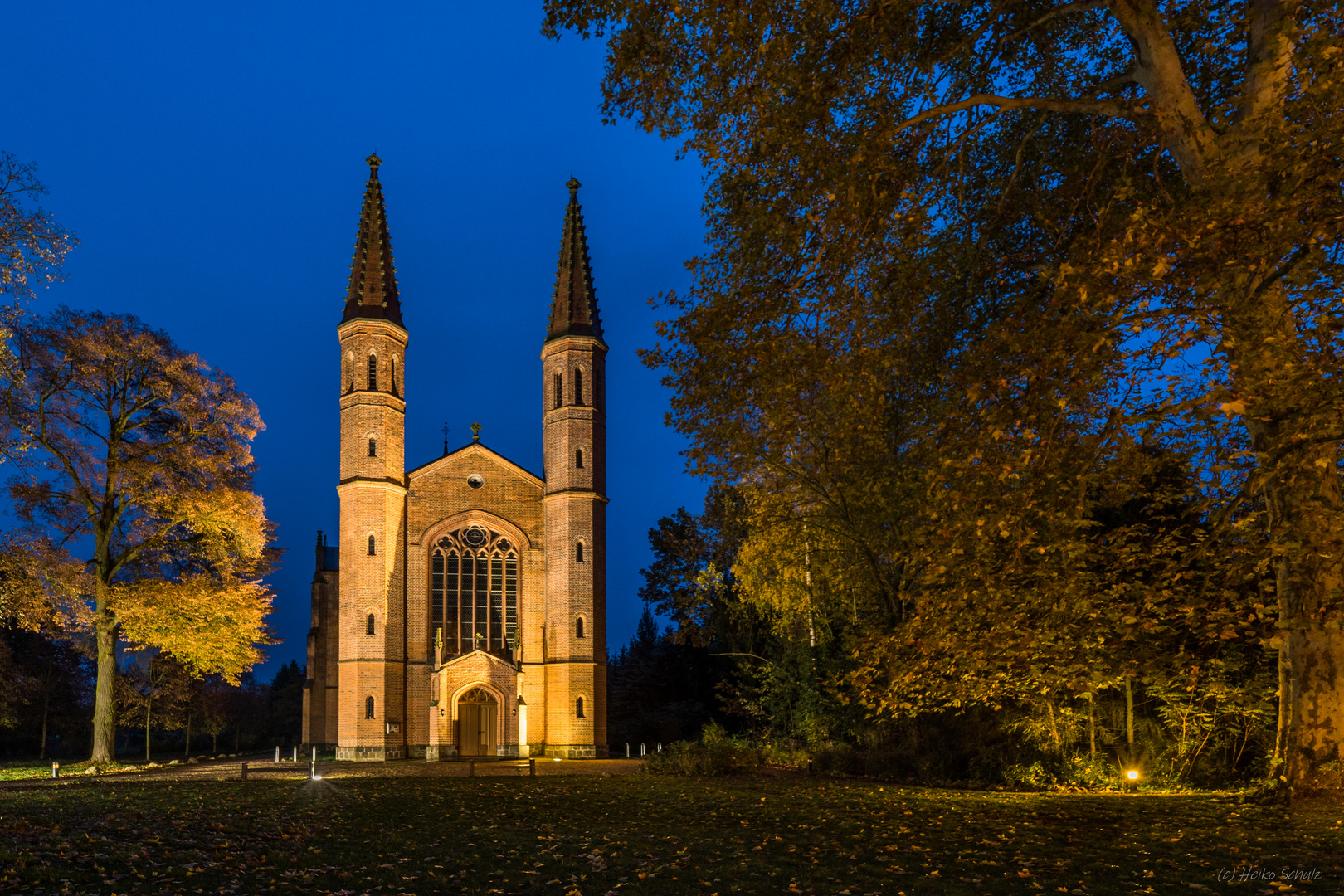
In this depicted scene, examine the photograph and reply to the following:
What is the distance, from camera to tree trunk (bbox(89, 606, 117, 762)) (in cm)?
2389

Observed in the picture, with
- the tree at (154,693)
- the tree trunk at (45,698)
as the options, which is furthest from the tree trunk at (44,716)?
the tree at (154,693)

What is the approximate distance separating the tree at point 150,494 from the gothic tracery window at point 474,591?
25.3ft

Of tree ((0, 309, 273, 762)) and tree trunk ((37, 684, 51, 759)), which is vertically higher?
tree ((0, 309, 273, 762))

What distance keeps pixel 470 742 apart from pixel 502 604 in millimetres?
4750

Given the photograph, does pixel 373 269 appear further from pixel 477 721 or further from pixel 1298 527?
pixel 1298 527

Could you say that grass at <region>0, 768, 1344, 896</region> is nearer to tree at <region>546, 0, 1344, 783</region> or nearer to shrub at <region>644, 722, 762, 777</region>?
tree at <region>546, 0, 1344, 783</region>

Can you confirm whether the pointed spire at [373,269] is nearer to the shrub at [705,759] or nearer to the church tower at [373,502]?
the church tower at [373,502]

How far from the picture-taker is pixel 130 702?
3656 centimetres

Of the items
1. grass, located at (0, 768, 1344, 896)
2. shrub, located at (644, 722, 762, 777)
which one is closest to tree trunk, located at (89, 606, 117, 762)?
grass, located at (0, 768, 1344, 896)

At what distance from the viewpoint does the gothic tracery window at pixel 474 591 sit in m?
33.5

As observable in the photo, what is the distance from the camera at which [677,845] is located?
9.59 meters

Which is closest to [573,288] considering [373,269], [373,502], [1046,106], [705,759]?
[373,269]

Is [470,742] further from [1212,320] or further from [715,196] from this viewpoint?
[1212,320]

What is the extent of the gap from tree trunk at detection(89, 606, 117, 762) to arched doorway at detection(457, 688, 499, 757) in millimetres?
10958
